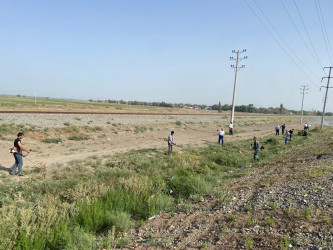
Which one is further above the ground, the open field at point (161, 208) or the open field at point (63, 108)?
the open field at point (63, 108)

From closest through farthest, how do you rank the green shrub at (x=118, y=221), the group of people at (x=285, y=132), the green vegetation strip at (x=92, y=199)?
1. the green vegetation strip at (x=92, y=199)
2. the green shrub at (x=118, y=221)
3. the group of people at (x=285, y=132)

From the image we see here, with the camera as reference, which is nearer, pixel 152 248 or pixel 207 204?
pixel 152 248

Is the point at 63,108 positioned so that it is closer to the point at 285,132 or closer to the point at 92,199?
the point at 285,132

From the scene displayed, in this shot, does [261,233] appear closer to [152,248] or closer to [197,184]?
[152,248]

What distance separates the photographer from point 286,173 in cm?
1121

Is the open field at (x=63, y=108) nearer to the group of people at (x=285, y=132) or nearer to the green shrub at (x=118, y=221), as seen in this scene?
the group of people at (x=285, y=132)

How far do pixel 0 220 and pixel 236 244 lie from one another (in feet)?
18.6

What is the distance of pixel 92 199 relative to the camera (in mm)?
8336

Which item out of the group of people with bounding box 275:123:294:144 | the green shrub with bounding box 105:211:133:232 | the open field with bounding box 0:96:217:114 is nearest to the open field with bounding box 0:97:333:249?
the green shrub with bounding box 105:211:133:232

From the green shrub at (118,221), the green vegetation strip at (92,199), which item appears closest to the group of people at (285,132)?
the green vegetation strip at (92,199)

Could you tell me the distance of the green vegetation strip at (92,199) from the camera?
578cm

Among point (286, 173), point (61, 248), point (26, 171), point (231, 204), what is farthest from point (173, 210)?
point (26, 171)

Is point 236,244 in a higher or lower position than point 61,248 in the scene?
higher

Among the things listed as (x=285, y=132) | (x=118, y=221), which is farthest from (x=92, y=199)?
(x=285, y=132)
